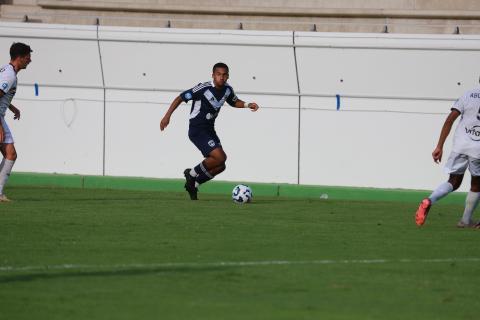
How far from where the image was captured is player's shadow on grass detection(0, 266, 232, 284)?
9.73 metres

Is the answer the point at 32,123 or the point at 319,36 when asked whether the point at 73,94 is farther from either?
the point at 319,36

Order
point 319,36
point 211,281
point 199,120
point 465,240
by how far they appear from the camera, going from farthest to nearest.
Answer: point 319,36 → point 199,120 → point 465,240 → point 211,281

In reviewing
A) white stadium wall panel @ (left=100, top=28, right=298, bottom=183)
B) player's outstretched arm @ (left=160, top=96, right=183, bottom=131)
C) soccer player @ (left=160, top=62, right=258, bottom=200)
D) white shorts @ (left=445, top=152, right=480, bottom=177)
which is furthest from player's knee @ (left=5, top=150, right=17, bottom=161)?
white stadium wall panel @ (left=100, top=28, right=298, bottom=183)

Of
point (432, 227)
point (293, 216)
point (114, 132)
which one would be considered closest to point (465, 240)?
point (432, 227)

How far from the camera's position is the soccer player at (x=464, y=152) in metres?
14.8

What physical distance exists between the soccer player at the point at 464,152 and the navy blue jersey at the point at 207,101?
529 centimetres

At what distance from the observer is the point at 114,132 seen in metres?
25.2

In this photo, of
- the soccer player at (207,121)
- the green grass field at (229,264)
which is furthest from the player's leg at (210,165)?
the green grass field at (229,264)

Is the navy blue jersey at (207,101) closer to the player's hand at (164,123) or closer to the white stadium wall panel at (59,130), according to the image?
the player's hand at (164,123)

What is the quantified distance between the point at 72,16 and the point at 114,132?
11.6 feet

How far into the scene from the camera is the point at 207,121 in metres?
19.6

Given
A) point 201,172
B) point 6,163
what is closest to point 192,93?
point 201,172

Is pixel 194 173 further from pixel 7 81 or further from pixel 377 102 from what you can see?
pixel 377 102

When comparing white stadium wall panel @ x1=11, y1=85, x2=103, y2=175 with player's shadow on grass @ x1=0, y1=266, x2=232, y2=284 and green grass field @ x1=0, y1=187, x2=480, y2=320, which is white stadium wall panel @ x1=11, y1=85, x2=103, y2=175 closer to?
green grass field @ x1=0, y1=187, x2=480, y2=320
